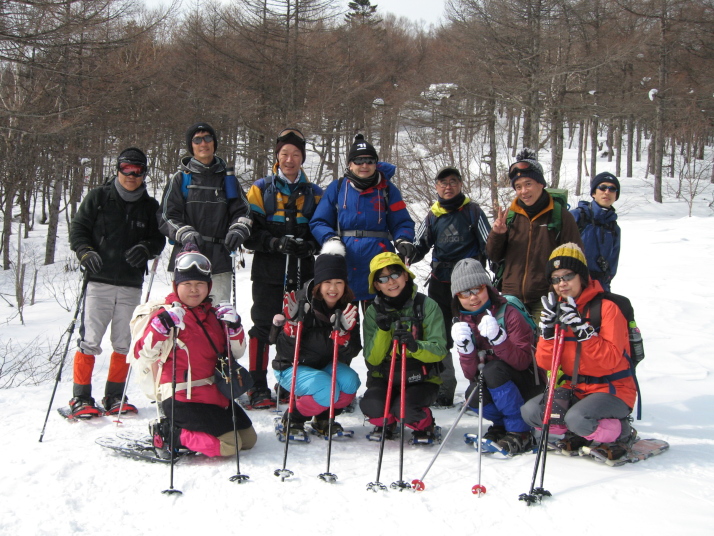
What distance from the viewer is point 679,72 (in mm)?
26562

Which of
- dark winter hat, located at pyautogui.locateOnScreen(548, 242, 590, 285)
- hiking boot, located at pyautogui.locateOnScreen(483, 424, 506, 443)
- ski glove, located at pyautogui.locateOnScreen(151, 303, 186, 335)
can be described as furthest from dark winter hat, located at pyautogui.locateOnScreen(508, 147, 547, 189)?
ski glove, located at pyautogui.locateOnScreen(151, 303, 186, 335)

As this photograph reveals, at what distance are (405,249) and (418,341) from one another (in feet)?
2.74

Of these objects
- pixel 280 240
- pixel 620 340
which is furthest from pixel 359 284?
pixel 620 340

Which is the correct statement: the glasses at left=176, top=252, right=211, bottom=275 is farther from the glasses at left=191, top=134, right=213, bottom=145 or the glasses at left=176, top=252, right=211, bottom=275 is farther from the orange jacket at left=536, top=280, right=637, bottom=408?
the orange jacket at left=536, top=280, right=637, bottom=408

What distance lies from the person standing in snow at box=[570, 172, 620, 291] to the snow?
1387 millimetres

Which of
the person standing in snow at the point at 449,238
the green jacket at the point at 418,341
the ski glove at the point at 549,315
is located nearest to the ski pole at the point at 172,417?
the green jacket at the point at 418,341

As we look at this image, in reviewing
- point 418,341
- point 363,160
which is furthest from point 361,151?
point 418,341

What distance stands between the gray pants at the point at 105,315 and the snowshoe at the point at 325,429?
1.74 meters

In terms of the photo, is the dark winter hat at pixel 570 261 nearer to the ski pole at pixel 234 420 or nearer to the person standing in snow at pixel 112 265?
the ski pole at pixel 234 420

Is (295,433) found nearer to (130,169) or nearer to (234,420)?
(234,420)

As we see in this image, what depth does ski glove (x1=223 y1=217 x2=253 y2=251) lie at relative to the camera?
427cm

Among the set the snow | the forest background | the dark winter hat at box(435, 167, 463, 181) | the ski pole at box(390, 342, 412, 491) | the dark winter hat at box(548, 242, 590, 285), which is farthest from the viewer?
the forest background

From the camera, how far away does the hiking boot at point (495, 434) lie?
3.91 meters

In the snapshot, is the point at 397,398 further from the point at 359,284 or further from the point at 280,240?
the point at 280,240
